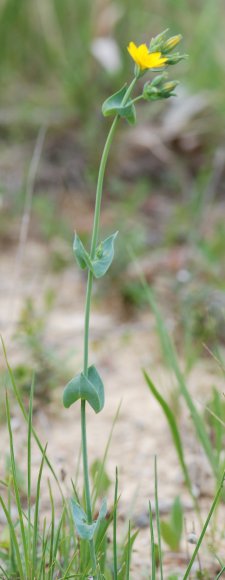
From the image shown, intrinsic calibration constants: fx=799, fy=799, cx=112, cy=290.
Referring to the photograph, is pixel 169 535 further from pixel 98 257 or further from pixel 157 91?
pixel 157 91

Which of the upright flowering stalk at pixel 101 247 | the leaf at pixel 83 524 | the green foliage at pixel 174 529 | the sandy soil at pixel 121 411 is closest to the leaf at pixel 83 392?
the upright flowering stalk at pixel 101 247

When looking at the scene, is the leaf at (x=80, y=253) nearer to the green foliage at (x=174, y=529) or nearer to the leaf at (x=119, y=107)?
the leaf at (x=119, y=107)

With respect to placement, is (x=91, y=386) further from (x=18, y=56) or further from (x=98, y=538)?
(x=18, y=56)

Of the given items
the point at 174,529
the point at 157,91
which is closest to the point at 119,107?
the point at 157,91

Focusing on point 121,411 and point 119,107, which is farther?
point 121,411

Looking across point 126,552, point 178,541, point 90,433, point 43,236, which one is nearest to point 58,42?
point 43,236

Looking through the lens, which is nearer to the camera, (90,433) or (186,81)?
(90,433)
